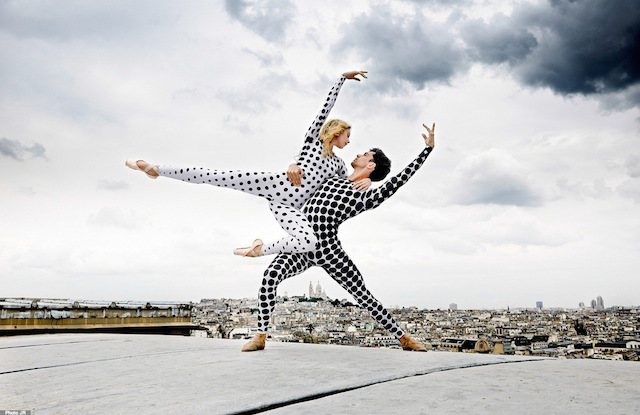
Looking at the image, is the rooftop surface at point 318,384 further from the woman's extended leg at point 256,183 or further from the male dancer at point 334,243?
the woman's extended leg at point 256,183

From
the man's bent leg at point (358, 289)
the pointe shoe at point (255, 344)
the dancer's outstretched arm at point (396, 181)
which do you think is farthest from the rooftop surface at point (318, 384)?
the dancer's outstretched arm at point (396, 181)

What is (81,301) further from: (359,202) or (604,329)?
(604,329)

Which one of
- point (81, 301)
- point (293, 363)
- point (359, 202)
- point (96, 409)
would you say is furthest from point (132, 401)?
point (81, 301)

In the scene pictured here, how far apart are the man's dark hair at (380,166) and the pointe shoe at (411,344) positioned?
6.45ft

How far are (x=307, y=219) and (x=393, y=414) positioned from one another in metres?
3.20

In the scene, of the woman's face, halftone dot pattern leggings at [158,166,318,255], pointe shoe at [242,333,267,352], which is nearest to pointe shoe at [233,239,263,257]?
halftone dot pattern leggings at [158,166,318,255]

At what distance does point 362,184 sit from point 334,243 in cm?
79

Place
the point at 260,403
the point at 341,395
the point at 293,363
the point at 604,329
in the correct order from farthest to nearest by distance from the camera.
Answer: the point at 604,329
the point at 293,363
the point at 341,395
the point at 260,403

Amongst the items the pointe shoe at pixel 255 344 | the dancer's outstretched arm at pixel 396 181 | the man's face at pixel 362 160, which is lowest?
the pointe shoe at pixel 255 344

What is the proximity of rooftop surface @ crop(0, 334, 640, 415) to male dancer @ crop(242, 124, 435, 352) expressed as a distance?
704 mm

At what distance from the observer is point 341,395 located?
288 centimetres

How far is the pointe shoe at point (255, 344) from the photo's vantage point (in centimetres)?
510

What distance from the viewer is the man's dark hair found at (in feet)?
19.2

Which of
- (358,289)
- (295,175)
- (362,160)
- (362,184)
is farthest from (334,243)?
(362,160)
